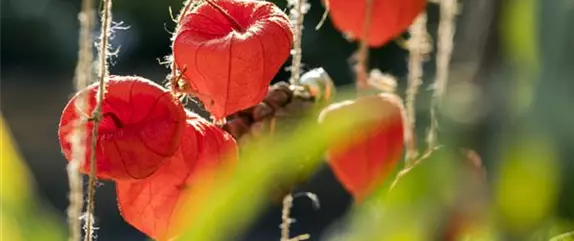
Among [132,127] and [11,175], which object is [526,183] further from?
[132,127]

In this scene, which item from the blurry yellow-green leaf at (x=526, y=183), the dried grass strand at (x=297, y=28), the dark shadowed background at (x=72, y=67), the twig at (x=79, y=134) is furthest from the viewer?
the dark shadowed background at (x=72, y=67)

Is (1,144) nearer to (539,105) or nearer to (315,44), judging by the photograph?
(539,105)

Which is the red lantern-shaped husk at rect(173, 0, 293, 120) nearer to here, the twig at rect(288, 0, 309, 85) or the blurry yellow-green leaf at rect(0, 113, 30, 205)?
the twig at rect(288, 0, 309, 85)

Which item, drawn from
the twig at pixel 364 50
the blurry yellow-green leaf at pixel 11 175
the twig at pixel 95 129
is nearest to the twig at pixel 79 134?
the twig at pixel 95 129

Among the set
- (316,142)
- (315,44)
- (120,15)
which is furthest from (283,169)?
(120,15)

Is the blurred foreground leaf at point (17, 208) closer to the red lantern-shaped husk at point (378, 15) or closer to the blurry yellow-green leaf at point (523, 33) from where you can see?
the blurry yellow-green leaf at point (523, 33)

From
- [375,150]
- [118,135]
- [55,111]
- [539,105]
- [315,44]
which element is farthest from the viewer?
[55,111]

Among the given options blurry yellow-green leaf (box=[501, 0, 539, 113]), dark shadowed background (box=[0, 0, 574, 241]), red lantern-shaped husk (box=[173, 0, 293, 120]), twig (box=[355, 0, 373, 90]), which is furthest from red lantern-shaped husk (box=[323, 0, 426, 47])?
dark shadowed background (box=[0, 0, 574, 241])
